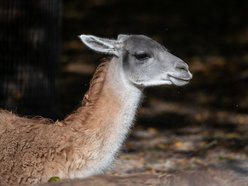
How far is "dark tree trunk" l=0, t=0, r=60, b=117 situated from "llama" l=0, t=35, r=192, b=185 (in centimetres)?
411

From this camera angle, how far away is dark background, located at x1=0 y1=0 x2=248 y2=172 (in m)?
12.1

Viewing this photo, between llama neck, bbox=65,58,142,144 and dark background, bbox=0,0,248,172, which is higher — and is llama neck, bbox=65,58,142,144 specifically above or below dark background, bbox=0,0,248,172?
above

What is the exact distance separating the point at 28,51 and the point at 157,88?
4000 millimetres

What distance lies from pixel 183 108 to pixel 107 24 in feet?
19.6

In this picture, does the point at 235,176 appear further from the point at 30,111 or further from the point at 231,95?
the point at 231,95

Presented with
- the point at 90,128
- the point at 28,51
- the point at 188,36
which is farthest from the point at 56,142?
the point at 188,36

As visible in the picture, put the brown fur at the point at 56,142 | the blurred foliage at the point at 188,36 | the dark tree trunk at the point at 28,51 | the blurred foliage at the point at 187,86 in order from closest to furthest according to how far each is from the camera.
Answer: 1. the brown fur at the point at 56,142
2. the blurred foliage at the point at 187,86
3. the dark tree trunk at the point at 28,51
4. the blurred foliage at the point at 188,36

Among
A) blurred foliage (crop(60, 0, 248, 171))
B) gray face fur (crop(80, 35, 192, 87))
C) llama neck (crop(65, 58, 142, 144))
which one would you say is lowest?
blurred foliage (crop(60, 0, 248, 171))

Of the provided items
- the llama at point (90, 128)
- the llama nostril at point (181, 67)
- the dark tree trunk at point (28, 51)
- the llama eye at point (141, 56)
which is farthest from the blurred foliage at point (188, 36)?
the llama nostril at point (181, 67)

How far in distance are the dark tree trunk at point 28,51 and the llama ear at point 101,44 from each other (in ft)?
13.3

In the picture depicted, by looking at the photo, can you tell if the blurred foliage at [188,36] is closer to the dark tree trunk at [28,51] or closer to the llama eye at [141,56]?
the dark tree trunk at [28,51]

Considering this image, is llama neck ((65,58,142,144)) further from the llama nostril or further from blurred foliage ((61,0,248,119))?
blurred foliage ((61,0,248,119))

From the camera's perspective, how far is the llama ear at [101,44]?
26.6 feet

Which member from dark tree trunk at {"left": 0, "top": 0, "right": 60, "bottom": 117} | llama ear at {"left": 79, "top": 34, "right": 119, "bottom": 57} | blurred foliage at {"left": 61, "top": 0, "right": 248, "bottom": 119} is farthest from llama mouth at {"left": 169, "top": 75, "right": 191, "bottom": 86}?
blurred foliage at {"left": 61, "top": 0, "right": 248, "bottom": 119}
